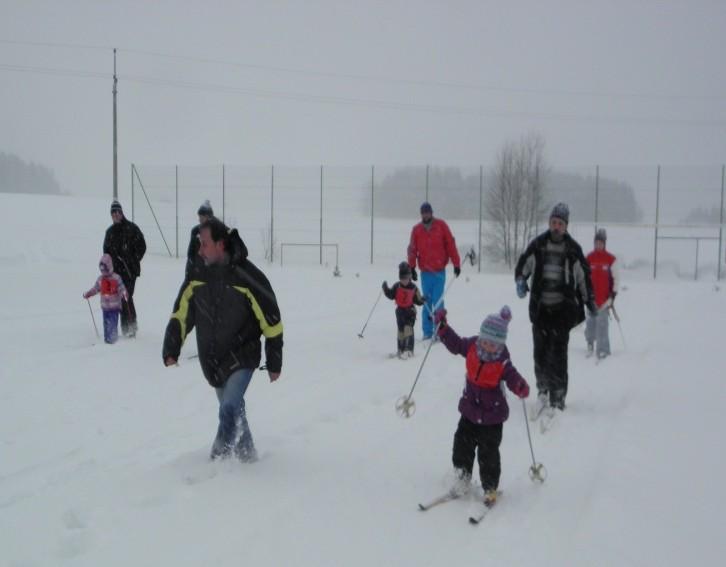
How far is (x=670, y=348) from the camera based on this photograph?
11.0 meters

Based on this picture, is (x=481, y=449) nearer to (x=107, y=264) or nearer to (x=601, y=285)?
(x=601, y=285)

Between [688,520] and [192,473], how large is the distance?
3.42m

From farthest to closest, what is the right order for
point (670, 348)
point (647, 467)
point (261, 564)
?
point (670, 348) → point (647, 467) → point (261, 564)

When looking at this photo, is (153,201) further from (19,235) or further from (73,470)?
(73,470)

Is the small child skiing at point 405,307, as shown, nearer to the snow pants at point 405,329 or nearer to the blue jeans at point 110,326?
the snow pants at point 405,329

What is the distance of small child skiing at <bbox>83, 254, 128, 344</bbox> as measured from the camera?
1027 centimetres

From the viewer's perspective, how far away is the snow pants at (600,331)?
391 inches

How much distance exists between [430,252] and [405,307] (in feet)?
5.23

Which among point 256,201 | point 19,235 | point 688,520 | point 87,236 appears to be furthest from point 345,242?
point 688,520

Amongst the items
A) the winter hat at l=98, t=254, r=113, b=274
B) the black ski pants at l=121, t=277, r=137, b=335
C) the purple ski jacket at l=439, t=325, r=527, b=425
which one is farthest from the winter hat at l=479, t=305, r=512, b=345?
the black ski pants at l=121, t=277, r=137, b=335

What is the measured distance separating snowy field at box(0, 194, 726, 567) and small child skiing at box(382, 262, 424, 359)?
33cm

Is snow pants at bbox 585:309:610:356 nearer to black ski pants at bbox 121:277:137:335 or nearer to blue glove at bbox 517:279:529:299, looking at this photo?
blue glove at bbox 517:279:529:299

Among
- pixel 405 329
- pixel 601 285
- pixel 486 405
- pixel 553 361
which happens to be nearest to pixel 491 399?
pixel 486 405

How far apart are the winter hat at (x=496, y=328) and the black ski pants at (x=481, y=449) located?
1.94 ft
